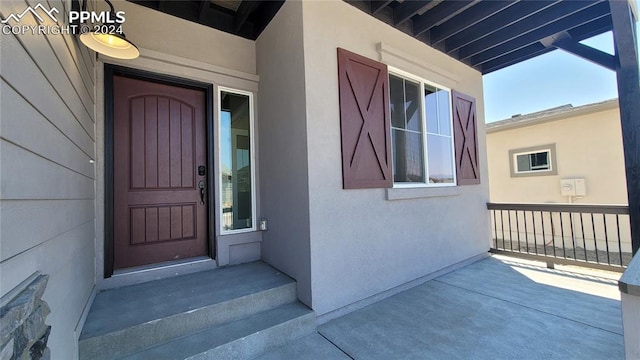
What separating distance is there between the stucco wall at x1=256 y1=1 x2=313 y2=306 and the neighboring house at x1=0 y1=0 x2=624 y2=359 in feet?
0.07

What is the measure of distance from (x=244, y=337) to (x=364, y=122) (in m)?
2.26

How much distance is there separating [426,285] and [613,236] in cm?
584

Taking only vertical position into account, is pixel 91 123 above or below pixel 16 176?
above

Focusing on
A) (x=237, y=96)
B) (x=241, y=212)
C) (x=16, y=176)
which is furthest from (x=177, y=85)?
(x=16, y=176)

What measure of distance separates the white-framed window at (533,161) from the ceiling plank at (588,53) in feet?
11.9

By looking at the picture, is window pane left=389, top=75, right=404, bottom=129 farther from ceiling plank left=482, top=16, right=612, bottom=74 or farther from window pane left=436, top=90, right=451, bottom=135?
ceiling plank left=482, top=16, right=612, bottom=74

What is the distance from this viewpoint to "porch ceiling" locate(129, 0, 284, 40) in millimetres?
2836

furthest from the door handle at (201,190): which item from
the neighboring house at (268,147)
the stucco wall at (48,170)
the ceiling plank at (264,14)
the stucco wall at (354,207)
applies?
the ceiling plank at (264,14)

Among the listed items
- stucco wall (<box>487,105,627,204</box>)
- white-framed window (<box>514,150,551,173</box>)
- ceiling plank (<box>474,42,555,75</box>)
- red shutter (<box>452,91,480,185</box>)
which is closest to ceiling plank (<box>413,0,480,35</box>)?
red shutter (<box>452,91,480,185</box>)

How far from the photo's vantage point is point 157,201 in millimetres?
2764

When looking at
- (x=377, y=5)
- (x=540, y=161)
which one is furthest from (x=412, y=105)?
(x=540, y=161)

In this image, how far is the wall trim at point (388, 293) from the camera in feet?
7.99

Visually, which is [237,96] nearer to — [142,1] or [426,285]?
[142,1]

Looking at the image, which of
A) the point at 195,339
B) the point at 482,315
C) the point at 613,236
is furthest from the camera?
the point at 613,236
